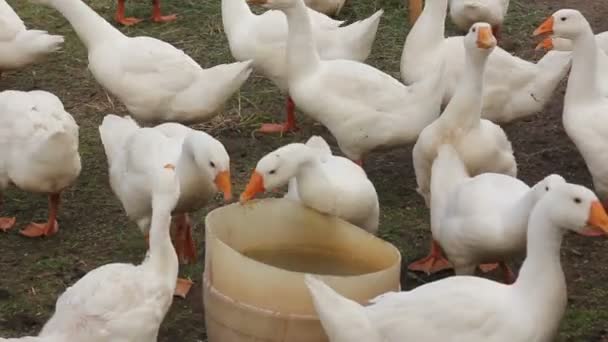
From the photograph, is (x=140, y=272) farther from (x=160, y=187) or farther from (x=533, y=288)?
(x=533, y=288)

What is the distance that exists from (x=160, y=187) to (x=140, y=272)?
0.36m

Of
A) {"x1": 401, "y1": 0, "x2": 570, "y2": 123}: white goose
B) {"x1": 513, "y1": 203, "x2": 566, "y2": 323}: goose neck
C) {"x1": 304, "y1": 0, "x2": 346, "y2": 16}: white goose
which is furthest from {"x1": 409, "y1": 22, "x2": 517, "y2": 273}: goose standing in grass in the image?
{"x1": 304, "y1": 0, "x2": 346, "y2": 16}: white goose

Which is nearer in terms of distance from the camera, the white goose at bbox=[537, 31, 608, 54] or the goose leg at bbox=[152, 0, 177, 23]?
the white goose at bbox=[537, 31, 608, 54]

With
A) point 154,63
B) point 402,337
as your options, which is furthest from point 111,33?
point 402,337

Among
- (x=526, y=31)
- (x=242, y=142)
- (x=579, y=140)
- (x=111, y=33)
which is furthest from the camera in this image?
(x=526, y=31)

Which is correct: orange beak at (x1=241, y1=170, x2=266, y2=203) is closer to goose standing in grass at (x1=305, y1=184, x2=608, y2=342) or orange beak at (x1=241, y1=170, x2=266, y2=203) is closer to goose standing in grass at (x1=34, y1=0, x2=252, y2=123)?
goose standing in grass at (x1=305, y1=184, x2=608, y2=342)

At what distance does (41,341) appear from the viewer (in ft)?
13.0

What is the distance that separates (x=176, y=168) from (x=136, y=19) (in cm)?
379

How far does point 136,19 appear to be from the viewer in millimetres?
8594

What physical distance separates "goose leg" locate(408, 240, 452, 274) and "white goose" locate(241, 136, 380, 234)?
1.39 feet

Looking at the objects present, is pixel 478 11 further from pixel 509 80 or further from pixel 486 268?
pixel 486 268

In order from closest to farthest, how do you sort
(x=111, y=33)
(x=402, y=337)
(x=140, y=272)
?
1. (x=402, y=337)
2. (x=140, y=272)
3. (x=111, y=33)

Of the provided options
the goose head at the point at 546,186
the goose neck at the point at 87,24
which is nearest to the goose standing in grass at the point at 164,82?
the goose neck at the point at 87,24

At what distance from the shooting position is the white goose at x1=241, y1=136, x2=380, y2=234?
487 cm
